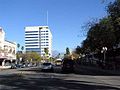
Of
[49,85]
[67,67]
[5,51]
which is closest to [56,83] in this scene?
[49,85]

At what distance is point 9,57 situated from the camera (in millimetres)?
131000

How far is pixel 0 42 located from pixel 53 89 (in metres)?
97.1

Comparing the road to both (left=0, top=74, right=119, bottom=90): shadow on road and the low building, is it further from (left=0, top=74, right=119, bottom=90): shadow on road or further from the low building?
the low building

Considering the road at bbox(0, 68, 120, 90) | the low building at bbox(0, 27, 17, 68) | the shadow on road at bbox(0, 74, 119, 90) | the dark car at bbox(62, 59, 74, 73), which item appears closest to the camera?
the shadow on road at bbox(0, 74, 119, 90)

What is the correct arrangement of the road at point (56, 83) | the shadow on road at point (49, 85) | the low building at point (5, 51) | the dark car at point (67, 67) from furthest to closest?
the low building at point (5, 51), the dark car at point (67, 67), the road at point (56, 83), the shadow on road at point (49, 85)

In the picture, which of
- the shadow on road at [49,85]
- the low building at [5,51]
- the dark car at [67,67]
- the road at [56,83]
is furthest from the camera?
the low building at [5,51]

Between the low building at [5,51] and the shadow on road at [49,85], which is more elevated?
the low building at [5,51]

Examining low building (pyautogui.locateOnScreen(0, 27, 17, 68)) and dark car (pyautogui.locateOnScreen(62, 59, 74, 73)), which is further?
low building (pyautogui.locateOnScreen(0, 27, 17, 68))

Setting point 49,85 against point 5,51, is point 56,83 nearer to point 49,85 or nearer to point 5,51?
point 49,85

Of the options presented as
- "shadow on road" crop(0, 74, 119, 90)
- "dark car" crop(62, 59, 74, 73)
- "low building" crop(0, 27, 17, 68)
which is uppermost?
"low building" crop(0, 27, 17, 68)

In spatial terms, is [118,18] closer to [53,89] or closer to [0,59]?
[53,89]

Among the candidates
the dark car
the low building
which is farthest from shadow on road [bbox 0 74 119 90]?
the low building

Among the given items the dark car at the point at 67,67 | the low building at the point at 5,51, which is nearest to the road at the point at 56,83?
the dark car at the point at 67,67

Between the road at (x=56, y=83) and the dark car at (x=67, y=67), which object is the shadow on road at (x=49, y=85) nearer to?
the road at (x=56, y=83)
